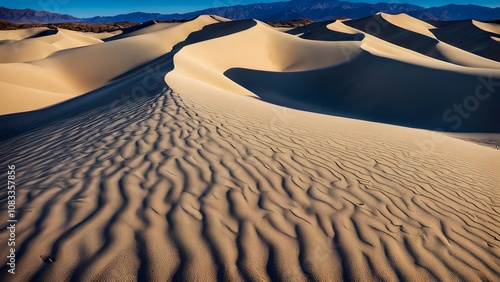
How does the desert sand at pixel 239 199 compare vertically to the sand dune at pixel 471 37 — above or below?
below

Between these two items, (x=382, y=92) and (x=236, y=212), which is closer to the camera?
(x=236, y=212)

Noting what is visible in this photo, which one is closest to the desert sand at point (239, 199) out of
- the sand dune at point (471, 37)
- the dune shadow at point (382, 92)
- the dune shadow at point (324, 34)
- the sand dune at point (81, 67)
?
the dune shadow at point (382, 92)

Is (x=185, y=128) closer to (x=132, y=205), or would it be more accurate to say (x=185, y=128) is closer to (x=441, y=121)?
(x=132, y=205)

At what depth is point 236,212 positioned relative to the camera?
2822 mm

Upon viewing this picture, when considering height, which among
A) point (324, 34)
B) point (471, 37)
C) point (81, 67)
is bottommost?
point (81, 67)

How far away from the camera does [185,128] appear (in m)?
4.95

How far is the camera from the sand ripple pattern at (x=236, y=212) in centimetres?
223

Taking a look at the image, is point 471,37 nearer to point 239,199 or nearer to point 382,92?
point 382,92

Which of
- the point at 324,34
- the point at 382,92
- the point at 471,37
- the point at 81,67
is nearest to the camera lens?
the point at 382,92

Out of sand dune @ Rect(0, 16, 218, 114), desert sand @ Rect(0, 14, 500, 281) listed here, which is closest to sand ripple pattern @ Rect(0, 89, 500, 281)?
Answer: desert sand @ Rect(0, 14, 500, 281)

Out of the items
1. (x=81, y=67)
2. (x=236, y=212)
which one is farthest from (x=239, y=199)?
(x=81, y=67)

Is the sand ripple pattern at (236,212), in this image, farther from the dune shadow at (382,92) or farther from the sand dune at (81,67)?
the sand dune at (81,67)

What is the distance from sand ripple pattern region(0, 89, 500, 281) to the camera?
7.32 ft

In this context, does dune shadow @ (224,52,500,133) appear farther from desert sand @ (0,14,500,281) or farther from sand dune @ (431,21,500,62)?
sand dune @ (431,21,500,62)
